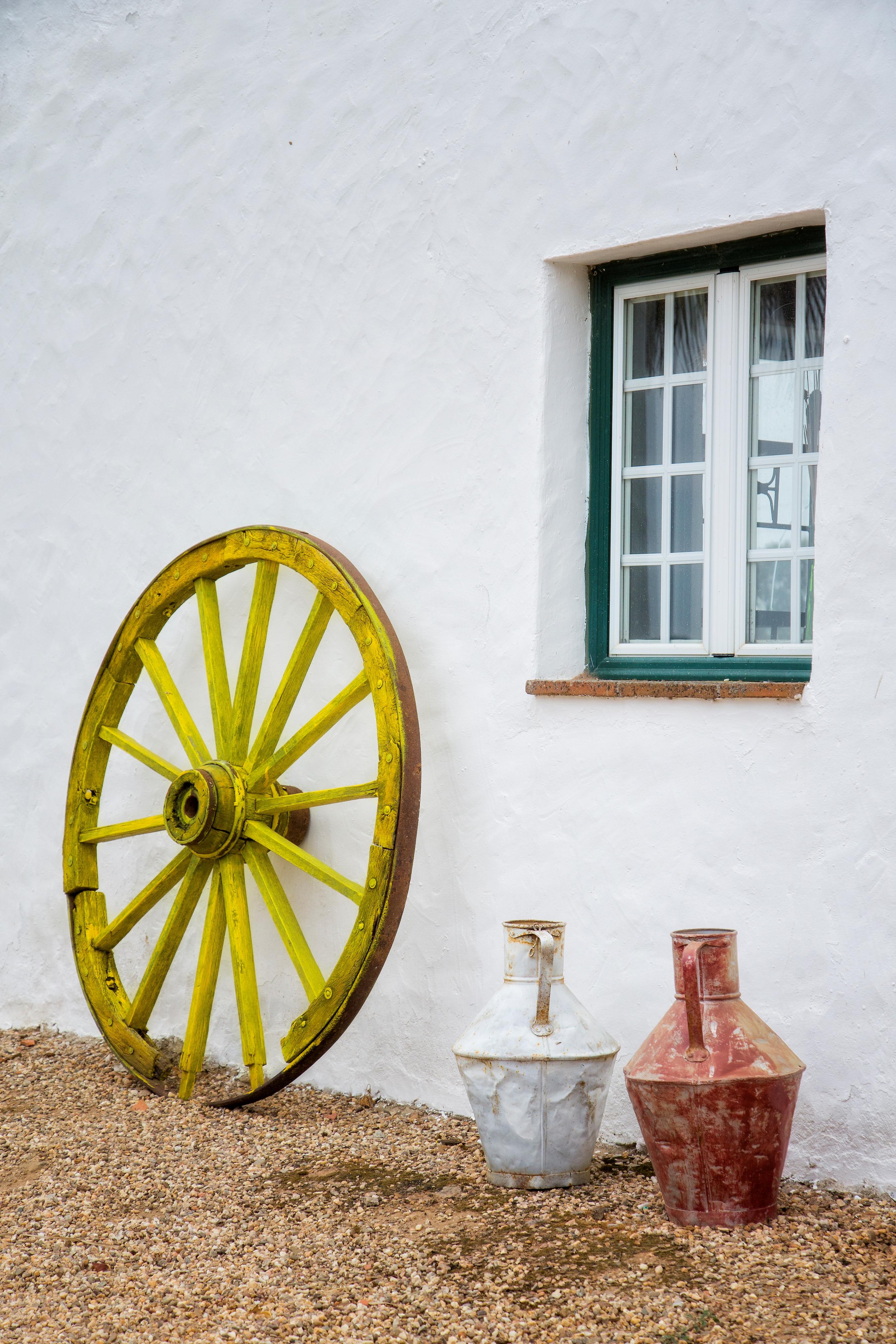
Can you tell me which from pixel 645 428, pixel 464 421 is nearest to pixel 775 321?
pixel 645 428

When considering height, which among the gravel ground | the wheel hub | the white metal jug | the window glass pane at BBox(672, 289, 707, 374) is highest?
the window glass pane at BBox(672, 289, 707, 374)

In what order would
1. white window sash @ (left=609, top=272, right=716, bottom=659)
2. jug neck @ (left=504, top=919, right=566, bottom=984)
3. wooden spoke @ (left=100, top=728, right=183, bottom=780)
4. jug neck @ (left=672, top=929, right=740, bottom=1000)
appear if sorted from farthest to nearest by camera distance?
wooden spoke @ (left=100, top=728, right=183, bottom=780), white window sash @ (left=609, top=272, right=716, bottom=659), jug neck @ (left=504, top=919, right=566, bottom=984), jug neck @ (left=672, top=929, right=740, bottom=1000)

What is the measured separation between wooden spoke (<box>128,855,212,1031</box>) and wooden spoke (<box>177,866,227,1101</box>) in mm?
77

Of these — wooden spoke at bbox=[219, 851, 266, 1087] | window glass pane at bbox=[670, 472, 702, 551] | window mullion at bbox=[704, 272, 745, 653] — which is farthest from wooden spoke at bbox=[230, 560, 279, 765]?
window mullion at bbox=[704, 272, 745, 653]

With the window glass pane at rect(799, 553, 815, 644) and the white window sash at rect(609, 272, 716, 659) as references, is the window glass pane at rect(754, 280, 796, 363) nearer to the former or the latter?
the white window sash at rect(609, 272, 716, 659)

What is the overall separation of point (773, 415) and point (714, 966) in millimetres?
1494

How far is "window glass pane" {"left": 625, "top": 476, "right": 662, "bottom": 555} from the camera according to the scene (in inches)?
139

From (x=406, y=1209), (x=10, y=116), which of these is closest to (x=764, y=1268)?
(x=406, y=1209)

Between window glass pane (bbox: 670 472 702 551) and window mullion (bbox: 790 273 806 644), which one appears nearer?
window mullion (bbox: 790 273 806 644)

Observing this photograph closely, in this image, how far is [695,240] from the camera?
3312 millimetres

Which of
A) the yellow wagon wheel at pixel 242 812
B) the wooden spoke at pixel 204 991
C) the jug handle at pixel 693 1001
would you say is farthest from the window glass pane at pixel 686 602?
the wooden spoke at pixel 204 991

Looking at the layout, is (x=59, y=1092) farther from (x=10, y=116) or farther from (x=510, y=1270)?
(x=10, y=116)

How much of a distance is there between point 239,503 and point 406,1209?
235 centimetres

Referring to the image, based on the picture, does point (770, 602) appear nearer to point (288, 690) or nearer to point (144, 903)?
point (288, 690)
